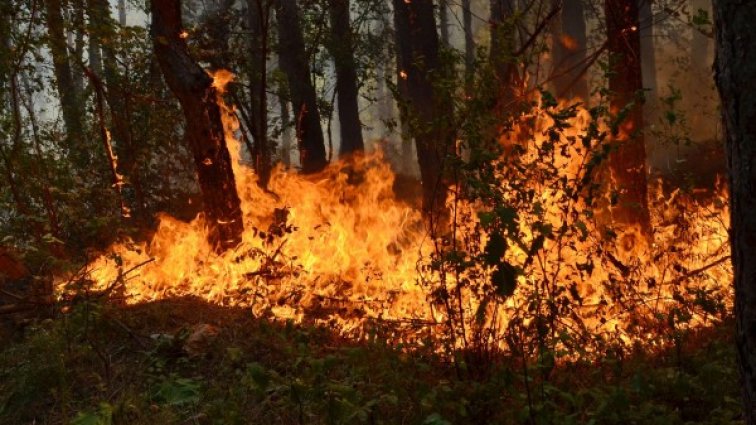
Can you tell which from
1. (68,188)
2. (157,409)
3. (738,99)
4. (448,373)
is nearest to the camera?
(738,99)

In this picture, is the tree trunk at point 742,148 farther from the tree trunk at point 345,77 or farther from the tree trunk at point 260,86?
the tree trunk at point 345,77

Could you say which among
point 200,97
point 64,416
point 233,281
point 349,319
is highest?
point 200,97

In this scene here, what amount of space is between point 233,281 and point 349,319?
1777 mm

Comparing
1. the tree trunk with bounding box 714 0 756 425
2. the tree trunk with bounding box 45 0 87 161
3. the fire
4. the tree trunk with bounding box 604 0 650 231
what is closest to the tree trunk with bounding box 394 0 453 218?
the fire

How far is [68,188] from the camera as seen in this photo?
A: 9.73 metres

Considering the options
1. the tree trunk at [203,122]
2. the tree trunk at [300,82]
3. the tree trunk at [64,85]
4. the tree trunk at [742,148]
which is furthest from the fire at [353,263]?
the tree trunk at [300,82]

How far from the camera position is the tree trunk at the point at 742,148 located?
2.25m

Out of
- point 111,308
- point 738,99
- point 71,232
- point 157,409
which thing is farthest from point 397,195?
point 738,99

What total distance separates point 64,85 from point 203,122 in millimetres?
9275

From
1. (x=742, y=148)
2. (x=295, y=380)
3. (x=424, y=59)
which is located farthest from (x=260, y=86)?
(x=742, y=148)

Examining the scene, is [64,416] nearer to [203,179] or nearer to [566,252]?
[203,179]

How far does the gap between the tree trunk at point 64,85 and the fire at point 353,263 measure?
6.78 feet

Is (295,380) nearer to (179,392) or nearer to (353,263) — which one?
(179,392)

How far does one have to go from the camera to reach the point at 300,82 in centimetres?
1416
